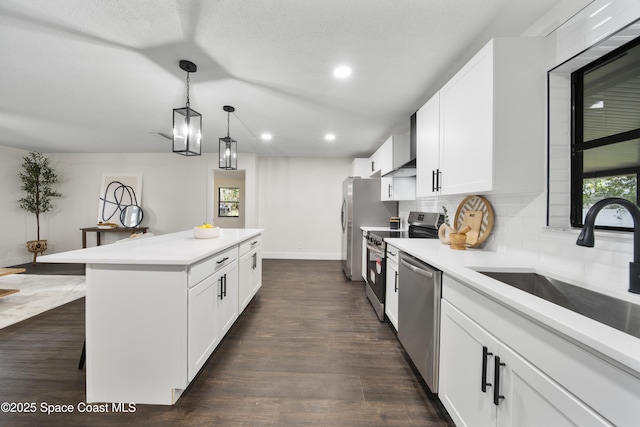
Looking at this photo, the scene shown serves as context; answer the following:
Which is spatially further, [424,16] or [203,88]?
[203,88]

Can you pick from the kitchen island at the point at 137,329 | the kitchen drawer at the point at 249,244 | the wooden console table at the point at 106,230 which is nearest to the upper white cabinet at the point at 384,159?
the kitchen drawer at the point at 249,244

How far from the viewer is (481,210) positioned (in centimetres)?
194

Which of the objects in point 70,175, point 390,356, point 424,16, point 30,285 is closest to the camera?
point 424,16

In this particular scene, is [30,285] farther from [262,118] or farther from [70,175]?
[262,118]

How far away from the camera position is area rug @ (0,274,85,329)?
8.80 ft

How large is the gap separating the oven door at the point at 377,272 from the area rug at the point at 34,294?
377 cm

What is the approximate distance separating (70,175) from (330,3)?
24.0 ft

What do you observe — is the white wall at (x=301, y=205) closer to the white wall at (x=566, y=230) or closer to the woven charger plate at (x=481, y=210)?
the woven charger plate at (x=481, y=210)

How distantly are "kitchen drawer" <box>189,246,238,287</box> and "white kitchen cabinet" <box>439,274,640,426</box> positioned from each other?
5.09 feet

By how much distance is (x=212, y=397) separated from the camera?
1558 millimetres

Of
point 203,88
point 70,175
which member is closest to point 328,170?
point 203,88

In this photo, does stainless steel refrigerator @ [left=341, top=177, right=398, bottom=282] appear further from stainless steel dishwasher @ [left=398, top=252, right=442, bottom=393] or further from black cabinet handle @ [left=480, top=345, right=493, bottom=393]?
black cabinet handle @ [left=480, top=345, right=493, bottom=393]

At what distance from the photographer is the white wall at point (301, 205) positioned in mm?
5816

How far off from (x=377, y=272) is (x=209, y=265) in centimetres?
177
